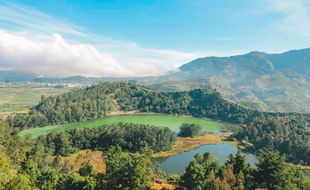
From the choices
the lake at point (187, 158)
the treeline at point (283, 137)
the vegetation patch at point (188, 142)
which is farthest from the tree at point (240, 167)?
the treeline at point (283, 137)

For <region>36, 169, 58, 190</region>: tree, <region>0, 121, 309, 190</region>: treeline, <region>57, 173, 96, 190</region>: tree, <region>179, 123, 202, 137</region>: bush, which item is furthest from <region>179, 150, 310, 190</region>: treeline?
<region>179, 123, 202, 137</region>: bush

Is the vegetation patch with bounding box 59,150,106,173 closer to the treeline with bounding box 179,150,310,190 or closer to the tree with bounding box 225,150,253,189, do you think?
the treeline with bounding box 179,150,310,190

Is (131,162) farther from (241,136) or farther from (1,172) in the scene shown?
(241,136)

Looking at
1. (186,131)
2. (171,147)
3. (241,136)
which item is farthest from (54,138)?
(241,136)

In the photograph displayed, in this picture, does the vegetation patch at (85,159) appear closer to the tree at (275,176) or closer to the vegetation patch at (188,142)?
the vegetation patch at (188,142)

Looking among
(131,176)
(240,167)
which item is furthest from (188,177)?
(131,176)

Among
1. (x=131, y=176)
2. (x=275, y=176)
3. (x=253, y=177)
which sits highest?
(x=275, y=176)

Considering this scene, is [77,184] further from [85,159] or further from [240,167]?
[85,159]

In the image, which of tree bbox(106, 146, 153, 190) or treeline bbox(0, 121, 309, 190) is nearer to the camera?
A: treeline bbox(0, 121, 309, 190)
